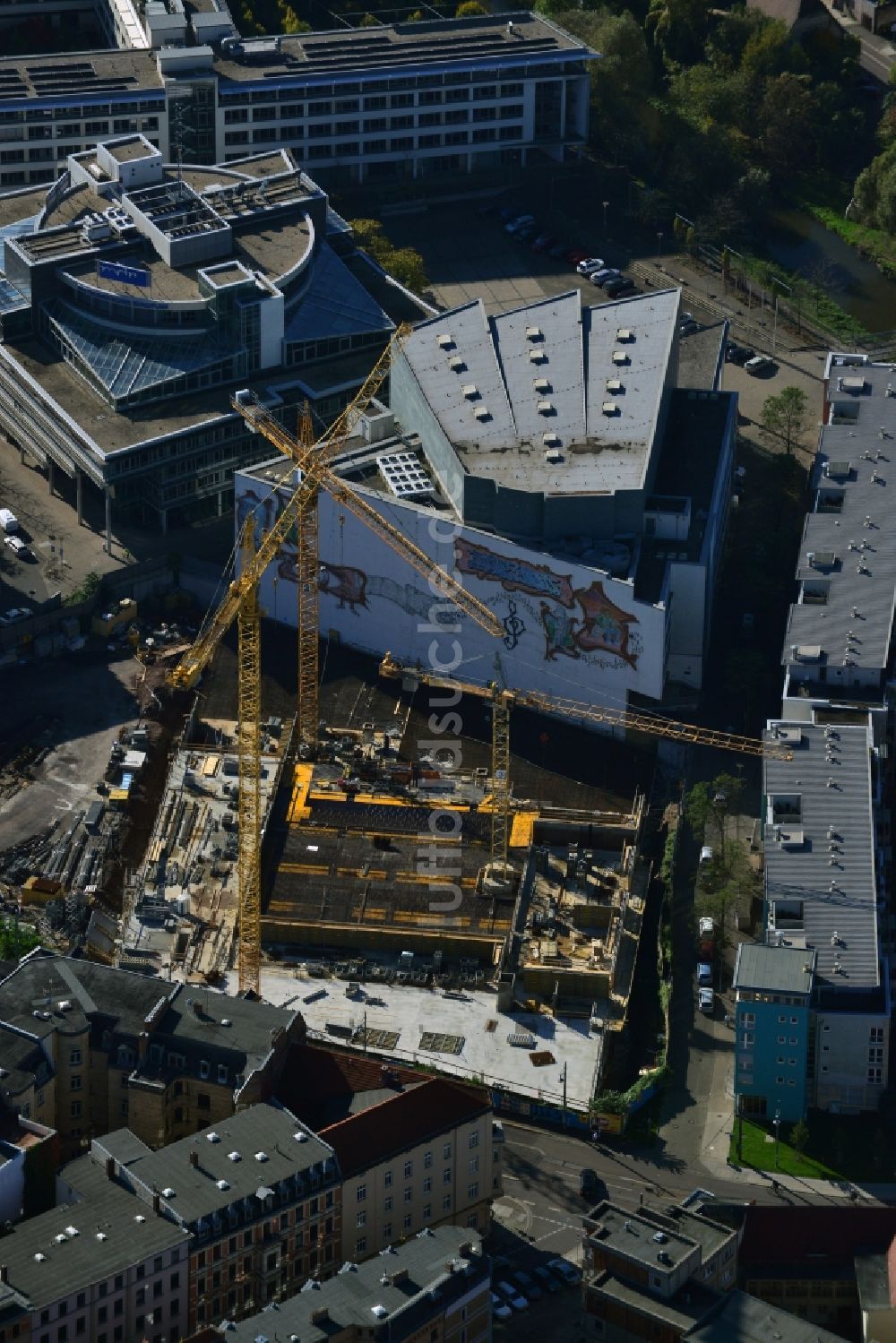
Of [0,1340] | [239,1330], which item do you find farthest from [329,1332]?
[0,1340]

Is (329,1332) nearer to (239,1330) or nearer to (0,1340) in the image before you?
(239,1330)

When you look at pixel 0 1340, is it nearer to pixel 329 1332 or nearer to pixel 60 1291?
pixel 60 1291

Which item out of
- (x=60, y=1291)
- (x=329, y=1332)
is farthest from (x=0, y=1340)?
(x=329, y=1332)
